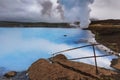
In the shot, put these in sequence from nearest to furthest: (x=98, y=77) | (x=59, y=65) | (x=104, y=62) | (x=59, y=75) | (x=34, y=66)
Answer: (x=98, y=77), (x=59, y=75), (x=59, y=65), (x=34, y=66), (x=104, y=62)

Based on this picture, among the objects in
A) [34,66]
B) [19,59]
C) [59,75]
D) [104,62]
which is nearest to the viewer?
[59,75]

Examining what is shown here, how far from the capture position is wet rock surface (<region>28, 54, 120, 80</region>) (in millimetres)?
14327

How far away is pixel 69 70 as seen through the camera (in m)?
15.3

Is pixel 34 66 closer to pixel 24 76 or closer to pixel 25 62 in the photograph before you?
pixel 24 76

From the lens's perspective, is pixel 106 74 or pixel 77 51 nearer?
pixel 106 74

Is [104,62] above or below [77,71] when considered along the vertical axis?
below

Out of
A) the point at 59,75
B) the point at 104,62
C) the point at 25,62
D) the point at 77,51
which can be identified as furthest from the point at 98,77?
the point at 77,51

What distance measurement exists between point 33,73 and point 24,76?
197 centimetres

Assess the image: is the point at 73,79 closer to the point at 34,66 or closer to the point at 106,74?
the point at 106,74

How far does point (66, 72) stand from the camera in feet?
49.0

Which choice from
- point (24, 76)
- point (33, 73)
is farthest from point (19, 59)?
point (33, 73)

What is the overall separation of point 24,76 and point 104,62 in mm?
10089

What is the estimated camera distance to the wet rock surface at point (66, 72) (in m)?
14.3

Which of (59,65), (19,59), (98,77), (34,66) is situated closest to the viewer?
(98,77)
